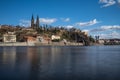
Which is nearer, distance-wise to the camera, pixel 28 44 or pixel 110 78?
pixel 110 78

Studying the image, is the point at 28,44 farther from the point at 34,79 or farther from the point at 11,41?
the point at 34,79

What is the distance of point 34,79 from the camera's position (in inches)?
685

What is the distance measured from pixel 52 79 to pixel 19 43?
180m

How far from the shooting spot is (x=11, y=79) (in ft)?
56.7

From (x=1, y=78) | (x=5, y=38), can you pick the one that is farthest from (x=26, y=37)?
(x=1, y=78)

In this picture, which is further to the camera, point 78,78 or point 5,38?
point 5,38

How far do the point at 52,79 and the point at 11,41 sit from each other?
18363cm

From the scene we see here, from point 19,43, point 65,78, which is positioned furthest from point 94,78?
point 19,43

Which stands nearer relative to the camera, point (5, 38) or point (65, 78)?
point (65, 78)

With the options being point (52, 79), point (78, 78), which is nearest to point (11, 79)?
point (52, 79)

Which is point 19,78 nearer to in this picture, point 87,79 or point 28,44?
point 87,79

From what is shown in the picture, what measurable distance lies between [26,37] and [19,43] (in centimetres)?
1011

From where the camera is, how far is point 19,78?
1783 centimetres

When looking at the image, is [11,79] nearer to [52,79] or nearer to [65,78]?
[52,79]
